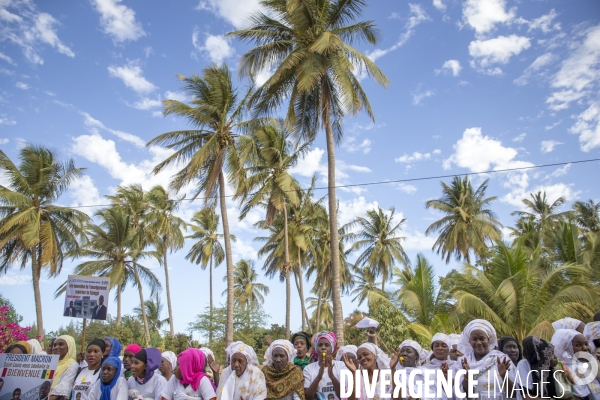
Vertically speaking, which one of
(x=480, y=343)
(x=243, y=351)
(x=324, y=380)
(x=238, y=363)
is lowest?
(x=324, y=380)

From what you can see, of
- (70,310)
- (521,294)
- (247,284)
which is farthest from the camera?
(247,284)

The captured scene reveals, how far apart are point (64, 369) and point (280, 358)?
→ 11.3ft

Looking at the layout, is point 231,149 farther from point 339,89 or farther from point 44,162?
point 44,162

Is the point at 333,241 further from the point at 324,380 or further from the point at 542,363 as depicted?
the point at 542,363

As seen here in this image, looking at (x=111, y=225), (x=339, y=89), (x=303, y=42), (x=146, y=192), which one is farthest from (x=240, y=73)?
(x=146, y=192)

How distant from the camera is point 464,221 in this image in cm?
3178

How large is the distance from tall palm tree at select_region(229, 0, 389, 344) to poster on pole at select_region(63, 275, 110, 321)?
6.25m

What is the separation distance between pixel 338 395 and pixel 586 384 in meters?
2.66

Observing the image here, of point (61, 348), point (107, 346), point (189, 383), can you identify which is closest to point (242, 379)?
point (189, 383)

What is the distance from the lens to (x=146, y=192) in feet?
111

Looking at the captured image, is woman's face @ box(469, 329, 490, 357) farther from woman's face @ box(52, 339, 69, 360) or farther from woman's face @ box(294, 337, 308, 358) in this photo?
woman's face @ box(52, 339, 69, 360)

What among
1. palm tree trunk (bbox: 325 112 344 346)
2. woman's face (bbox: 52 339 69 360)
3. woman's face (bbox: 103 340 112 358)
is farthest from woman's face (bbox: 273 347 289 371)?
palm tree trunk (bbox: 325 112 344 346)

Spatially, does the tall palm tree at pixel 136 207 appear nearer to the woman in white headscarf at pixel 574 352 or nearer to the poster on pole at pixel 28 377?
the poster on pole at pixel 28 377

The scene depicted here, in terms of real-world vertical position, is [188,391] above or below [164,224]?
below
